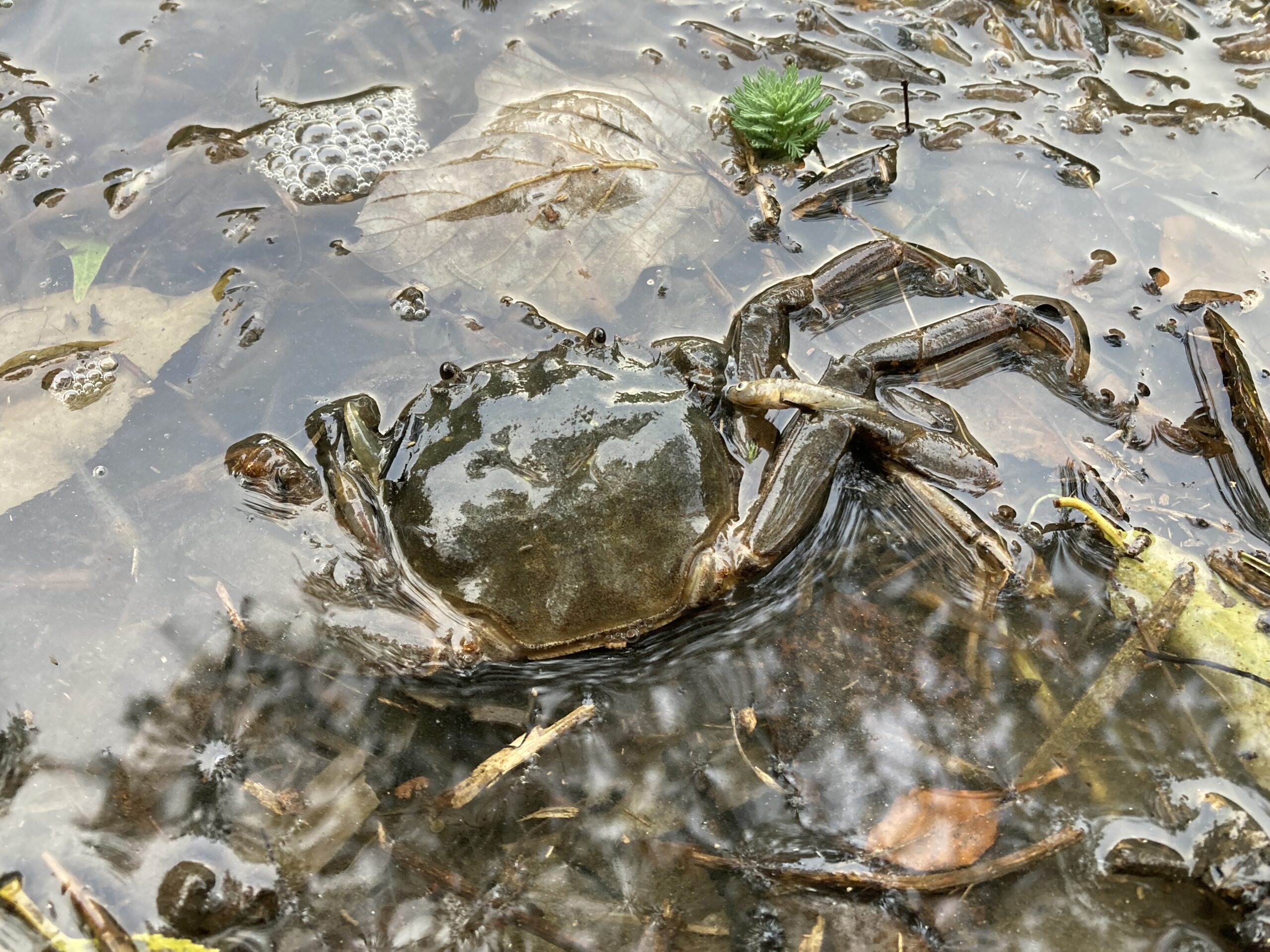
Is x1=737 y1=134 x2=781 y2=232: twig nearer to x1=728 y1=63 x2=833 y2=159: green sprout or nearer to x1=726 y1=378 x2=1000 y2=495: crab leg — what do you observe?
x1=728 y1=63 x2=833 y2=159: green sprout

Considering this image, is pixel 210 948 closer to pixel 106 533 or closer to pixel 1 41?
pixel 106 533

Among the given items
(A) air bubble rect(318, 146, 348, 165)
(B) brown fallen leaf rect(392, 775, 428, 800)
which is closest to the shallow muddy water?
(B) brown fallen leaf rect(392, 775, 428, 800)

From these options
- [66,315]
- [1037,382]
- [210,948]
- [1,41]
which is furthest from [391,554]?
[1,41]

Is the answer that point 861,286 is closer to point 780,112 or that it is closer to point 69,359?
point 780,112

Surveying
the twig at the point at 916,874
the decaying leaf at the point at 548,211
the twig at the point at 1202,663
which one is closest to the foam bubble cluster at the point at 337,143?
the decaying leaf at the point at 548,211

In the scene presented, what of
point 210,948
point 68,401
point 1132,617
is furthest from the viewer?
point 68,401

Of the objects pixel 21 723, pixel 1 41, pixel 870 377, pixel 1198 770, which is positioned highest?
pixel 1 41
